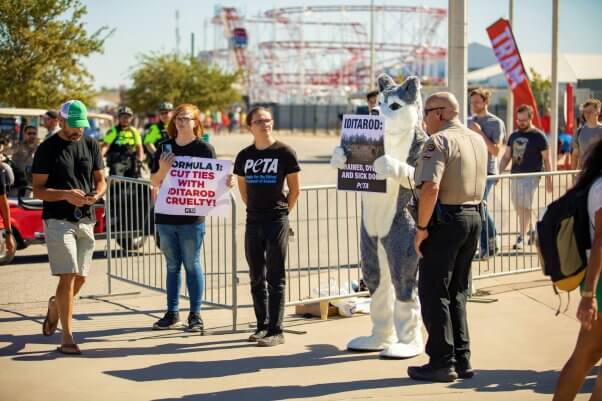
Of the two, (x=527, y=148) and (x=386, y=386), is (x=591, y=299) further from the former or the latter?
(x=527, y=148)

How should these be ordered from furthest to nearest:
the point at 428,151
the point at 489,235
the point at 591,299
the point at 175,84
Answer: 1. the point at 175,84
2. the point at 489,235
3. the point at 428,151
4. the point at 591,299

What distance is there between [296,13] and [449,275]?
A: 119 metres

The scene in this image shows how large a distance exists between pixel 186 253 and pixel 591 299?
4030mm

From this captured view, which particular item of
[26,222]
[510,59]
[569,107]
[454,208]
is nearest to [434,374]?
[454,208]

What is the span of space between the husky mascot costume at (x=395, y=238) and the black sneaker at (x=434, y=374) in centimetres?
62

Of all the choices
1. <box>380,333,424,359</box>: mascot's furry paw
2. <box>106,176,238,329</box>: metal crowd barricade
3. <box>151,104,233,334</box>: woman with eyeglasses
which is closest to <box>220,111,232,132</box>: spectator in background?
<box>106,176,238,329</box>: metal crowd barricade

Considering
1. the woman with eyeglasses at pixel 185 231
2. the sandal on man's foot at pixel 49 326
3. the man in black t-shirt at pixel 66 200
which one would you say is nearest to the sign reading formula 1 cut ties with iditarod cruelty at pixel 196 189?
the woman with eyeglasses at pixel 185 231

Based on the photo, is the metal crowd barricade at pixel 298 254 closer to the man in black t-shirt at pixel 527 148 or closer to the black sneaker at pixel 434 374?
the man in black t-shirt at pixel 527 148

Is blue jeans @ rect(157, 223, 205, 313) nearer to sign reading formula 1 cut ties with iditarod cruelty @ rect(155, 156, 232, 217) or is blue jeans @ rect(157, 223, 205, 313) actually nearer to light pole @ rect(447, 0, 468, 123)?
sign reading formula 1 cut ties with iditarod cruelty @ rect(155, 156, 232, 217)

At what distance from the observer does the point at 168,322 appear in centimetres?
837

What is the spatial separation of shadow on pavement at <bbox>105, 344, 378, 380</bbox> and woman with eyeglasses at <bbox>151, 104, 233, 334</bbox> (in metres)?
1.05

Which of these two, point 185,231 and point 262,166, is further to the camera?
point 185,231

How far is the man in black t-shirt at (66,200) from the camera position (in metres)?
7.30

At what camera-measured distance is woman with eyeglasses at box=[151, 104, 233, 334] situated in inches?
321
